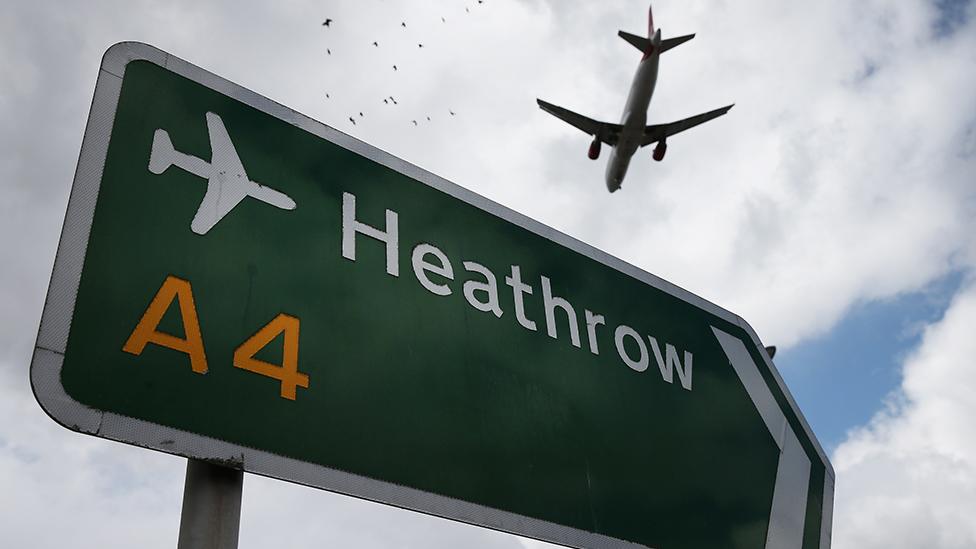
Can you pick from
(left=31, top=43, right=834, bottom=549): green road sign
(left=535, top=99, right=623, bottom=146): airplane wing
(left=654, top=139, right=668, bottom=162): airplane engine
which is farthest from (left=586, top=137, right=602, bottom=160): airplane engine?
(left=31, top=43, right=834, bottom=549): green road sign

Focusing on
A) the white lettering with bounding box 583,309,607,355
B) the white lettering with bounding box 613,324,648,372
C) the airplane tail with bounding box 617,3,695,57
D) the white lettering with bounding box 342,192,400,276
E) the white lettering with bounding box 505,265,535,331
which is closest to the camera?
the white lettering with bounding box 342,192,400,276

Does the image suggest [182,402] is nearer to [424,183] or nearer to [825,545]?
[424,183]

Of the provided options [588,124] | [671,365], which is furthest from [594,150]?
[671,365]

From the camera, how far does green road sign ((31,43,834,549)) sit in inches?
92.7

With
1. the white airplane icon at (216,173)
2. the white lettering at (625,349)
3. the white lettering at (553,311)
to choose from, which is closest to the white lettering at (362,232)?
the white airplane icon at (216,173)

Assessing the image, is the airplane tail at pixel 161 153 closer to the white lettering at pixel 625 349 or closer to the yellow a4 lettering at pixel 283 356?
the yellow a4 lettering at pixel 283 356

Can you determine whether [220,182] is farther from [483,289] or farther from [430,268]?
[483,289]

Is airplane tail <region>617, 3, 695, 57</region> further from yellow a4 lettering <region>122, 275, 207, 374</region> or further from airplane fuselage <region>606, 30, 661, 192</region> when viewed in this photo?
yellow a4 lettering <region>122, 275, 207, 374</region>

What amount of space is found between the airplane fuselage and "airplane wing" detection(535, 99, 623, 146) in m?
0.53

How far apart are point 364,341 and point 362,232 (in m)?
0.39

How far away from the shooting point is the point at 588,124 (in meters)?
37.4

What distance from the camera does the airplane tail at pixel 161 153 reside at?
2600 millimetres

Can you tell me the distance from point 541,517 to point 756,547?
1.26 meters

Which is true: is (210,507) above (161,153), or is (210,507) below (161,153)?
below
